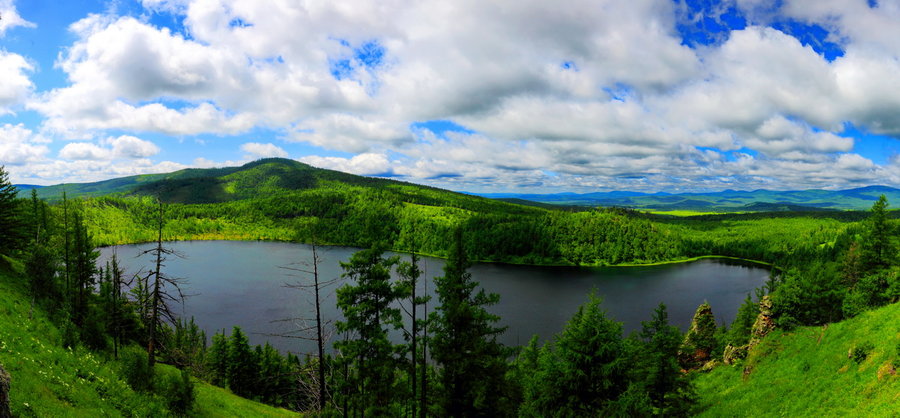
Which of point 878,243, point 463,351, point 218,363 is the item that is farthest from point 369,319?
point 878,243

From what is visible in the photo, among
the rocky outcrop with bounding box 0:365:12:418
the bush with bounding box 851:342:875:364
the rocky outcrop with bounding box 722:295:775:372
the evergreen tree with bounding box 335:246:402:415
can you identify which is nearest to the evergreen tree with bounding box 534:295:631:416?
the evergreen tree with bounding box 335:246:402:415

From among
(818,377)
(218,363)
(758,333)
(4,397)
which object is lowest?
(218,363)

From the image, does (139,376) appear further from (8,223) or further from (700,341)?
(700,341)

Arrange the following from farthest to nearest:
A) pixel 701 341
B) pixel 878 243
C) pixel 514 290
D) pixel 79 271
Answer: pixel 514 290, pixel 878 243, pixel 701 341, pixel 79 271

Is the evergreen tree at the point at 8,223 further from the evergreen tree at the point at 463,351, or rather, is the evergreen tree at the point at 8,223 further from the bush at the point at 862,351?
the bush at the point at 862,351

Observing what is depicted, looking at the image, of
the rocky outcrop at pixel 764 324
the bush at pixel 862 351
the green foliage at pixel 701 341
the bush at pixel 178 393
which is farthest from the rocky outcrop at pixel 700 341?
the bush at pixel 178 393
